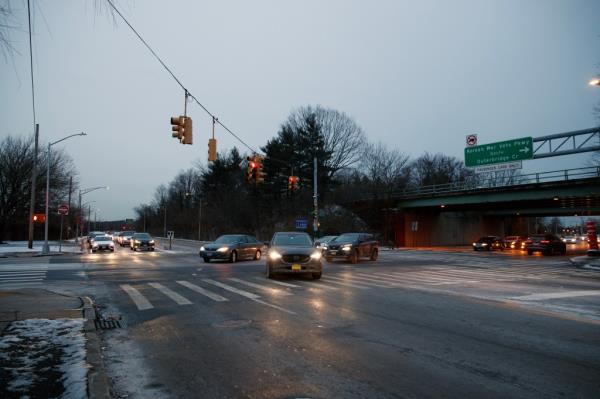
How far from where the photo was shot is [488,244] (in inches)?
1812

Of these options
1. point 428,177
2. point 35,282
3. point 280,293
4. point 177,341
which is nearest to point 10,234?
point 35,282

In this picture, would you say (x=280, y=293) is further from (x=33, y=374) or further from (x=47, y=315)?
(x=33, y=374)

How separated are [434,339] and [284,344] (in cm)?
233

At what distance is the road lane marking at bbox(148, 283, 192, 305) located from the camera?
11.2m

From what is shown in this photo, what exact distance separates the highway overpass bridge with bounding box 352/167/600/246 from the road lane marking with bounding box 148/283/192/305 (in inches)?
1438

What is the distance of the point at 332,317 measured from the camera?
9.21m

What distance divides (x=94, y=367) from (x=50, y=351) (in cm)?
116

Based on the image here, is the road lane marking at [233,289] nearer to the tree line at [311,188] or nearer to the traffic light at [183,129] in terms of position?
the traffic light at [183,129]

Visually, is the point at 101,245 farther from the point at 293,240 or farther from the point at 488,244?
the point at 488,244

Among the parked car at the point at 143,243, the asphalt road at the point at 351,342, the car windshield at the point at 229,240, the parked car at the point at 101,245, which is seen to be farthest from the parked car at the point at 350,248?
the parked car at the point at 101,245

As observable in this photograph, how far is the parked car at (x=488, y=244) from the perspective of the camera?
45.7m

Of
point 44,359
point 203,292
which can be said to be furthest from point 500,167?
point 44,359

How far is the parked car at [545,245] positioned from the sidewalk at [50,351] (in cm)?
3775

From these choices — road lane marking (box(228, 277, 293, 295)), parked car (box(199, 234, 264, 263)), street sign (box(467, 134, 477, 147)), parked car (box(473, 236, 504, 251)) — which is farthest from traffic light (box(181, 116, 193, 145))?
parked car (box(473, 236, 504, 251))
